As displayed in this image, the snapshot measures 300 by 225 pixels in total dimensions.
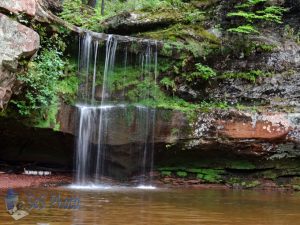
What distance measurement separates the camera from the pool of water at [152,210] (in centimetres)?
531

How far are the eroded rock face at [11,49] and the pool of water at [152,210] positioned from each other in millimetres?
2460

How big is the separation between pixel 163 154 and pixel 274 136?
323 centimetres

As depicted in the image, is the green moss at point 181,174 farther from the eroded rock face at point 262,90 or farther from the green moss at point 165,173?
the eroded rock face at point 262,90

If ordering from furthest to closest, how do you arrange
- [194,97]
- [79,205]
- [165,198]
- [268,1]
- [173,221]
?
[268,1] → [194,97] → [165,198] → [79,205] → [173,221]

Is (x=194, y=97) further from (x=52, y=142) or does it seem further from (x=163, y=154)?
(x=52, y=142)

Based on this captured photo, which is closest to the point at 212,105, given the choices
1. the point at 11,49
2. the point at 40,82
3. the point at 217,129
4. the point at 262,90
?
the point at 217,129

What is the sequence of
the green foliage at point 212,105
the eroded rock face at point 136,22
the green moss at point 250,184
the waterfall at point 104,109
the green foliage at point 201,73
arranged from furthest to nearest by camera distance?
the eroded rock face at point 136,22, the green foliage at point 201,73, the green foliage at point 212,105, the green moss at point 250,184, the waterfall at point 104,109

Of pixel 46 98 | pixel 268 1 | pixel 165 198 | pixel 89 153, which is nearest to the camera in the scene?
pixel 165 198

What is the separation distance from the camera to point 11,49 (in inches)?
336

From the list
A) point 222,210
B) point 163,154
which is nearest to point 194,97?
point 163,154

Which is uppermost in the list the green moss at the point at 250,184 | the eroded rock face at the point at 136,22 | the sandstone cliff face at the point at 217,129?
the eroded rock face at the point at 136,22

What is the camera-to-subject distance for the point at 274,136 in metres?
11.0

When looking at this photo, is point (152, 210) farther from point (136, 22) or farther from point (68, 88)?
point (136, 22)

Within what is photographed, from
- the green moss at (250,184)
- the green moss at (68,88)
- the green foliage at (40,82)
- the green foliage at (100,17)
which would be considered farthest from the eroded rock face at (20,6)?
the green moss at (250,184)
